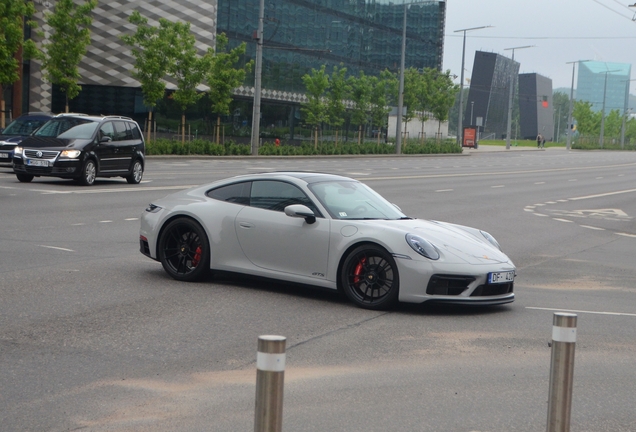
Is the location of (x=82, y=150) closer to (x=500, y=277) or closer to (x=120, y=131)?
(x=120, y=131)

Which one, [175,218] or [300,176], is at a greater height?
[300,176]

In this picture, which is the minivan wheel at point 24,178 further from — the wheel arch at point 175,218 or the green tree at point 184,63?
the green tree at point 184,63

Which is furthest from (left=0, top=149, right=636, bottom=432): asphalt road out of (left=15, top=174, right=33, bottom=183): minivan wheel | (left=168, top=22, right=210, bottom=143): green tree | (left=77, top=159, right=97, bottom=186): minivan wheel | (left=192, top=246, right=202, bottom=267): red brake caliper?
(left=168, top=22, right=210, bottom=143): green tree

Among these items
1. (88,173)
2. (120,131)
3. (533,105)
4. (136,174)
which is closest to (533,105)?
(533,105)

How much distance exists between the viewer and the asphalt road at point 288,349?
5.47 metres

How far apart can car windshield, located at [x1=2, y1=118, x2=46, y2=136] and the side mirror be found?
20931 mm

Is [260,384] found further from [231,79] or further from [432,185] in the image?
[231,79]

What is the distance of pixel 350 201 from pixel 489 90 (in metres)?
135

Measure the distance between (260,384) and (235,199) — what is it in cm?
664

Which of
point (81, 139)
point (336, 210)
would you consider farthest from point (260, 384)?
point (81, 139)

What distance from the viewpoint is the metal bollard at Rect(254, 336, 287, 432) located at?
10.6 ft

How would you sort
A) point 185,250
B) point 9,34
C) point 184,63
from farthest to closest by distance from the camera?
1. point 184,63
2. point 9,34
3. point 185,250

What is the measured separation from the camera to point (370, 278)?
28.9 ft

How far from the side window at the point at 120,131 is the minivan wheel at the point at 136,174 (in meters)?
0.76
